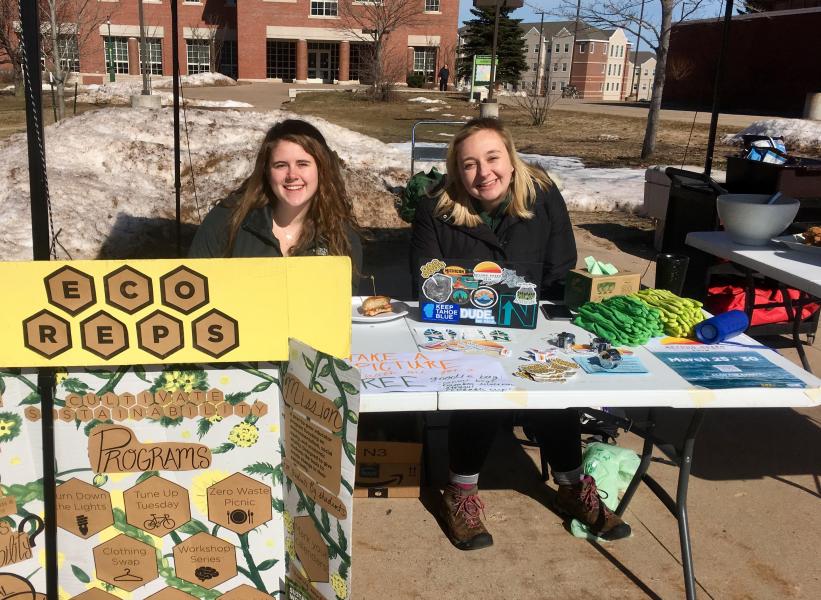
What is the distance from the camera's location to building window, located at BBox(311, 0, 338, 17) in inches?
1608

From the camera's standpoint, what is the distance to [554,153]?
14.7 m

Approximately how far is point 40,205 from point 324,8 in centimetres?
4301

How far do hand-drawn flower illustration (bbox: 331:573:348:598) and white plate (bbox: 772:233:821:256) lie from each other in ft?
9.32

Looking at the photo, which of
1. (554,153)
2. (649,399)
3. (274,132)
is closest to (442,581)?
(649,399)

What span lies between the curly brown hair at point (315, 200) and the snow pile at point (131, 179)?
11.0 feet

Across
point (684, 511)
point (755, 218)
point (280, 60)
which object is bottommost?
point (684, 511)

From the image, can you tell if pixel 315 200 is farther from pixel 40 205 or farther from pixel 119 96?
pixel 119 96

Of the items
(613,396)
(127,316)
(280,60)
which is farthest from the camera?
(280,60)

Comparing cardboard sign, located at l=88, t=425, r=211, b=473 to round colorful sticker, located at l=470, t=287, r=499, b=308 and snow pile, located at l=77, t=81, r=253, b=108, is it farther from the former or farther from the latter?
snow pile, located at l=77, t=81, r=253, b=108

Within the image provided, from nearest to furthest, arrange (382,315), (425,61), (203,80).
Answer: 1. (382,315)
2. (203,80)
3. (425,61)

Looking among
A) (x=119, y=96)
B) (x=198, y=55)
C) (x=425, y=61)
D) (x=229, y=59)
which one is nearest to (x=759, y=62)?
(x=425, y=61)

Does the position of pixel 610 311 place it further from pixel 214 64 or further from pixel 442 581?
pixel 214 64

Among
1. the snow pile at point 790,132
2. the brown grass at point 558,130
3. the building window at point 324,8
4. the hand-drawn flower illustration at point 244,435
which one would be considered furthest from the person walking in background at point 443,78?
the hand-drawn flower illustration at point 244,435

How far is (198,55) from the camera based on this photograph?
4159cm
